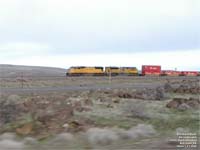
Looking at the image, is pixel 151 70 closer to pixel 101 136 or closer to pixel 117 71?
pixel 117 71

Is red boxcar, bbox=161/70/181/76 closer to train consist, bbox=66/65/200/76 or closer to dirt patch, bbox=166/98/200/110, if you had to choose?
train consist, bbox=66/65/200/76

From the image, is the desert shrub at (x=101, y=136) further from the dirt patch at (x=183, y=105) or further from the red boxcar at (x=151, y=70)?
the red boxcar at (x=151, y=70)

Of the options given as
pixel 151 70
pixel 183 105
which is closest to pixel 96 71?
pixel 151 70

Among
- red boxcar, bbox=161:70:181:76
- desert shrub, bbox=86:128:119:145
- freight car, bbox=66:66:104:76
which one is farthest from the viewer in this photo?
red boxcar, bbox=161:70:181:76

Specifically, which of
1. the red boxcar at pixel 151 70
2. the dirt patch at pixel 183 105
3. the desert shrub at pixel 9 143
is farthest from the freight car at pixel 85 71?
the desert shrub at pixel 9 143

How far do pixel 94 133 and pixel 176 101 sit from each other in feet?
26.4

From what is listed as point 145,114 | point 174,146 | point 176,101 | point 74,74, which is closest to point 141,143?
point 174,146

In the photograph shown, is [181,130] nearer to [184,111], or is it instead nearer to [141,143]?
[141,143]

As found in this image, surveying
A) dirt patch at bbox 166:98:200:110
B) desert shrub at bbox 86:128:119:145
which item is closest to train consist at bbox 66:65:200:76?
dirt patch at bbox 166:98:200:110

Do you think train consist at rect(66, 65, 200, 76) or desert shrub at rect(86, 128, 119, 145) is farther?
train consist at rect(66, 65, 200, 76)

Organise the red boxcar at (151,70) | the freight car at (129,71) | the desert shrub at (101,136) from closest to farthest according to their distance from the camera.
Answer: the desert shrub at (101,136) → the freight car at (129,71) → the red boxcar at (151,70)

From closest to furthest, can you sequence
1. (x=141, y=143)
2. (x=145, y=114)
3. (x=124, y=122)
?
(x=141, y=143) < (x=124, y=122) < (x=145, y=114)

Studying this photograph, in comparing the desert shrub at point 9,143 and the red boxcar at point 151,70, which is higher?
the red boxcar at point 151,70

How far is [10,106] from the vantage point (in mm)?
16234
